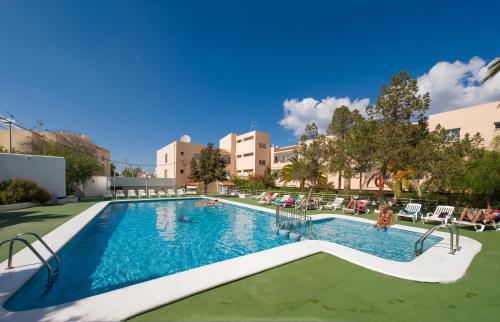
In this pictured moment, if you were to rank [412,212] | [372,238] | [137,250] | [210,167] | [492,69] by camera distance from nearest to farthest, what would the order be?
[137,250], [492,69], [372,238], [412,212], [210,167]

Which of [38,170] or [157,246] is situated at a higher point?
[38,170]

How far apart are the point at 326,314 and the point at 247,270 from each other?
189 cm

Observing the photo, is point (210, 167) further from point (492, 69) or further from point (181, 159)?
point (492, 69)

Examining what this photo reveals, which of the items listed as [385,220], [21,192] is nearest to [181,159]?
[21,192]

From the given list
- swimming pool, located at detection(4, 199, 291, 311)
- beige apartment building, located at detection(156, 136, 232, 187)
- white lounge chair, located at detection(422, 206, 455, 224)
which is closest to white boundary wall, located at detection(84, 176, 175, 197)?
beige apartment building, located at detection(156, 136, 232, 187)

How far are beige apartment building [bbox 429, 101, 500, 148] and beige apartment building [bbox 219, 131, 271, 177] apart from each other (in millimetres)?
23457

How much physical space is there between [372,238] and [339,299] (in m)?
6.86

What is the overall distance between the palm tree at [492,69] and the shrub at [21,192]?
26.2m

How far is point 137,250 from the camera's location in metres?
7.91

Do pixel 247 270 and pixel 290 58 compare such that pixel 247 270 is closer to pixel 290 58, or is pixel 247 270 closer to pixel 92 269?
pixel 92 269

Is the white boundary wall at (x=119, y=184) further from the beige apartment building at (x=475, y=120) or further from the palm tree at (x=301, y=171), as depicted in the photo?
the beige apartment building at (x=475, y=120)

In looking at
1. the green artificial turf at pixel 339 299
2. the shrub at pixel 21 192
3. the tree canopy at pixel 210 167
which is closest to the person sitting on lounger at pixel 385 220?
the green artificial turf at pixel 339 299

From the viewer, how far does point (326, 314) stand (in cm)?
325

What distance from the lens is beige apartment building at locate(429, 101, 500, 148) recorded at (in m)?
15.8
